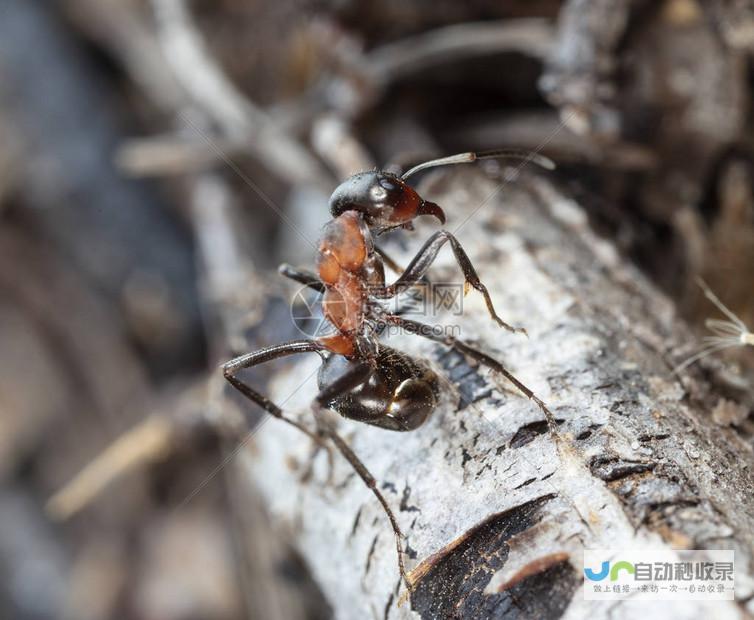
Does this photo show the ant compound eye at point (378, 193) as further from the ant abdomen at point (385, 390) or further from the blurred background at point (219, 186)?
the blurred background at point (219, 186)

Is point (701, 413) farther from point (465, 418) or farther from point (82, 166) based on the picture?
point (82, 166)

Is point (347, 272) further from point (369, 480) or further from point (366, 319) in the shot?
point (369, 480)

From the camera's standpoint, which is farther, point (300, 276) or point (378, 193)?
point (300, 276)

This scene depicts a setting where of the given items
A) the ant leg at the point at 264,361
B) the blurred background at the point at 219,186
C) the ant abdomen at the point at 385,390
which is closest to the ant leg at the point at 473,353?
the ant abdomen at the point at 385,390

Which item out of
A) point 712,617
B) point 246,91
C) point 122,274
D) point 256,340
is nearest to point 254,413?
point 256,340

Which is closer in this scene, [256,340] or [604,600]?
[604,600]

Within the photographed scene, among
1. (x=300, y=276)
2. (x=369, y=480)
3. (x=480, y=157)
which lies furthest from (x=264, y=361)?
(x=480, y=157)
